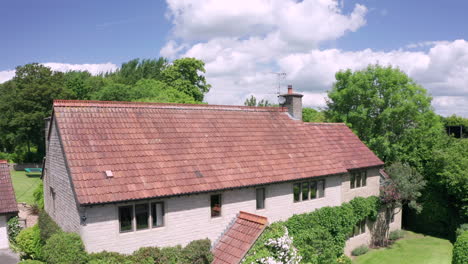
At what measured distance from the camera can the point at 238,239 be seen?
16.5 metres

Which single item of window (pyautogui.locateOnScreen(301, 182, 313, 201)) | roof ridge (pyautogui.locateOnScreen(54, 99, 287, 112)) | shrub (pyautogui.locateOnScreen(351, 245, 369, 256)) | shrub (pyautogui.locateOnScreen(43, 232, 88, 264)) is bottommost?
shrub (pyautogui.locateOnScreen(351, 245, 369, 256))

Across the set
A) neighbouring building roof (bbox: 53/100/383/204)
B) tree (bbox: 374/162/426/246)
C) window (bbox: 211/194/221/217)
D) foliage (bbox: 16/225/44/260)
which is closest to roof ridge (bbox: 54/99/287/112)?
neighbouring building roof (bbox: 53/100/383/204)

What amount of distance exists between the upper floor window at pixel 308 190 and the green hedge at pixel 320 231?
100 centimetres

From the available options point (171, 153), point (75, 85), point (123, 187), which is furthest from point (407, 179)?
point (75, 85)

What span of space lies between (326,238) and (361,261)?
613cm

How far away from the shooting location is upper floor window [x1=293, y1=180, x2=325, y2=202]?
2111 centimetres

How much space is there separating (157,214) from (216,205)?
11.0 ft

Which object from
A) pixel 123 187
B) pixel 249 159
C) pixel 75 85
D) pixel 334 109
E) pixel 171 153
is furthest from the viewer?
pixel 75 85

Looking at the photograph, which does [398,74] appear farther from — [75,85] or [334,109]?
[75,85]

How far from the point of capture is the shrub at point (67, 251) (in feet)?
44.9

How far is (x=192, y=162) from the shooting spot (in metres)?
18.1

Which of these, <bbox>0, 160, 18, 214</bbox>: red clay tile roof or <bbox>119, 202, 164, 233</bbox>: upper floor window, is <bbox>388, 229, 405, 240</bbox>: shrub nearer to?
<bbox>119, 202, 164, 233</bbox>: upper floor window

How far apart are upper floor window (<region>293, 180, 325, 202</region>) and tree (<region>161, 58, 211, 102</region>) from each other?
145 ft

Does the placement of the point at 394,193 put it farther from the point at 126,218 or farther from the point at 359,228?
the point at 126,218
